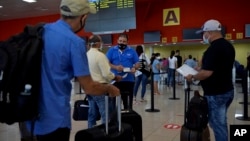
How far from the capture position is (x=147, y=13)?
1165 centimetres

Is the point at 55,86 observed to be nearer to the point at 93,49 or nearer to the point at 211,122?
the point at 93,49

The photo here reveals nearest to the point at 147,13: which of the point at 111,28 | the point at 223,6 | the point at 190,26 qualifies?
the point at 190,26

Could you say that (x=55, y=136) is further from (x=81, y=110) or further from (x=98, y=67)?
(x=81, y=110)

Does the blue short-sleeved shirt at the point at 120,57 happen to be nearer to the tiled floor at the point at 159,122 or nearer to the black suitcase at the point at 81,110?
the black suitcase at the point at 81,110

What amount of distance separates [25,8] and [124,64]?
9232 mm

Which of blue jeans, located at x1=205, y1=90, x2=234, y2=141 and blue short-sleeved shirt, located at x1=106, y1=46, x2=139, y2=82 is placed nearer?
blue jeans, located at x1=205, y1=90, x2=234, y2=141

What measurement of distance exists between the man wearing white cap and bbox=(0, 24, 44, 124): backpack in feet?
5.74

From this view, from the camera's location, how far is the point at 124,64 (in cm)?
390

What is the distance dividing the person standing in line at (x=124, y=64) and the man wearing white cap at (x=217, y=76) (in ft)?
3.89

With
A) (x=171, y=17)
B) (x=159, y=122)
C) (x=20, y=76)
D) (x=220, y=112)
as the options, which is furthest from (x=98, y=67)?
(x=171, y=17)

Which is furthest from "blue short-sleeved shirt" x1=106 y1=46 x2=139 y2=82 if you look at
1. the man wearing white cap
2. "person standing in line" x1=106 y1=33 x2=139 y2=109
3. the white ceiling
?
the white ceiling

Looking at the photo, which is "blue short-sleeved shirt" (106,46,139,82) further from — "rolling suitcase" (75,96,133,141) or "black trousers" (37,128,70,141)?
"black trousers" (37,128,70,141)

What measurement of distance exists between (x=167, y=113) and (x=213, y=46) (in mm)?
3009

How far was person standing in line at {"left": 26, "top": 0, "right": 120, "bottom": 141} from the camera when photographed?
57.4 inches
